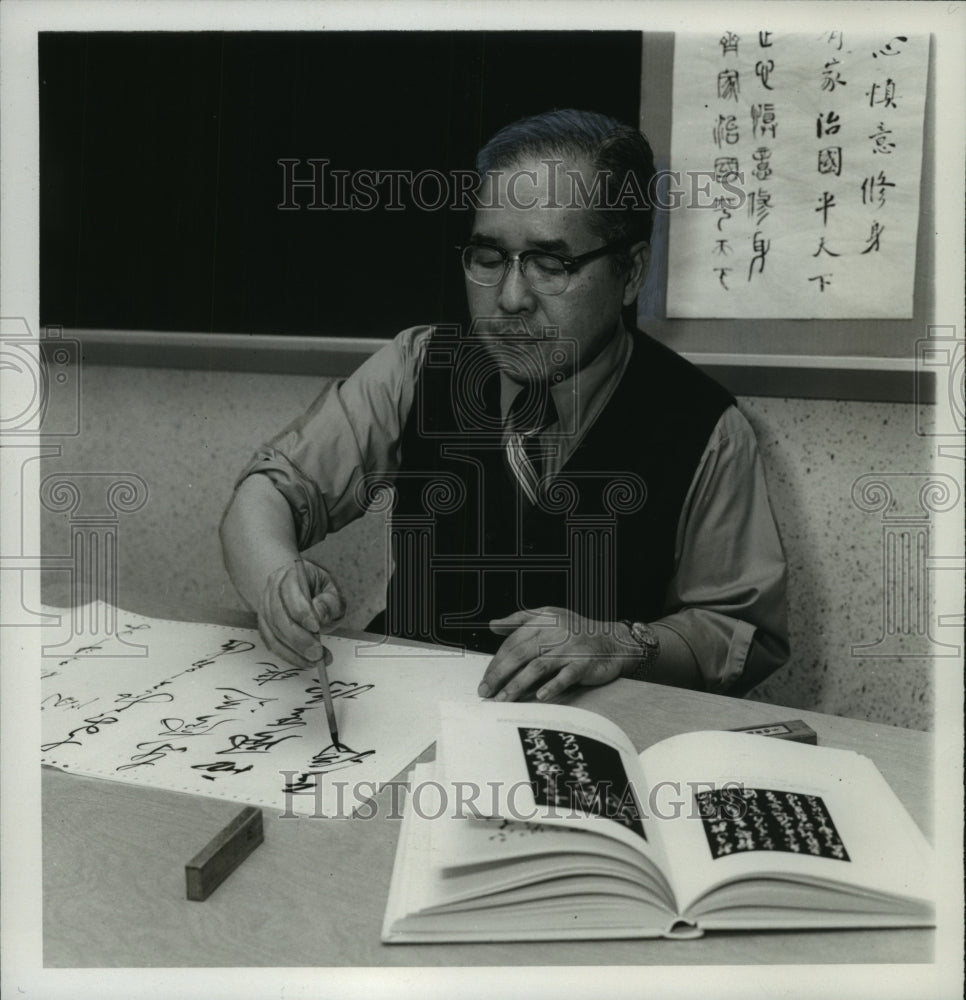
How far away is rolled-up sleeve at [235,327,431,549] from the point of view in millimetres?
1158

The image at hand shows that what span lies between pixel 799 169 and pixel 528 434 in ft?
1.37

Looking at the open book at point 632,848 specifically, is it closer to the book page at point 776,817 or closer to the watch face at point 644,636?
the book page at point 776,817

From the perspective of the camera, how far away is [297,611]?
971 mm

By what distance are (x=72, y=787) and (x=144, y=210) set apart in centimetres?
70

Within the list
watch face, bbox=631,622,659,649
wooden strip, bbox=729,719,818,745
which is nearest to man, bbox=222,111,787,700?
watch face, bbox=631,622,659,649

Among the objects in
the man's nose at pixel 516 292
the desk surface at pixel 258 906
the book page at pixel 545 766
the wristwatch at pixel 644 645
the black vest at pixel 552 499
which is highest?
the man's nose at pixel 516 292

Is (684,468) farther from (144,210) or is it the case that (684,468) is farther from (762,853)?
(144,210)

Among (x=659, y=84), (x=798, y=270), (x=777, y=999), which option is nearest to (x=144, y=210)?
(x=659, y=84)

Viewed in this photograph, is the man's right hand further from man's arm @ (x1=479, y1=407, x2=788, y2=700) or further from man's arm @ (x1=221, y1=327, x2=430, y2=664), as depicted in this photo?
man's arm @ (x1=479, y1=407, x2=788, y2=700)

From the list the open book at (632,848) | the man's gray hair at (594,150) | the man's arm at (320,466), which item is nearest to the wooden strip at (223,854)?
the open book at (632,848)

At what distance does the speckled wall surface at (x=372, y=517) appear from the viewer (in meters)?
1.11

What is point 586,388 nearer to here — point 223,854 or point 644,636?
point 644,636

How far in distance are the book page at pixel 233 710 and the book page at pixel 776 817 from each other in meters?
0.24

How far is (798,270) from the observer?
1.06 metres
